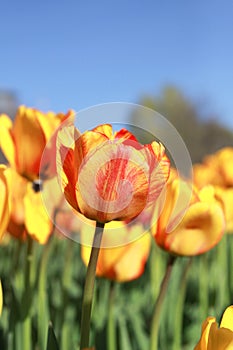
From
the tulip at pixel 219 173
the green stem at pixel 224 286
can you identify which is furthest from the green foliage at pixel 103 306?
the tulip at pixel 219 173

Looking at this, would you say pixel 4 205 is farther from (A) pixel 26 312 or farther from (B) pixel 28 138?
(B) pixel 28 138

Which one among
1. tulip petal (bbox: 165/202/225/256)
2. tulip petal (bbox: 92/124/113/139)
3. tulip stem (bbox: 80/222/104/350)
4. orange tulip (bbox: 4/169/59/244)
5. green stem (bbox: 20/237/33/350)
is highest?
tulip petal (bbox: 92/124/113/139)

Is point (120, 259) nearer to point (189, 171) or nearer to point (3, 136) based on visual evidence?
point (3, 136)

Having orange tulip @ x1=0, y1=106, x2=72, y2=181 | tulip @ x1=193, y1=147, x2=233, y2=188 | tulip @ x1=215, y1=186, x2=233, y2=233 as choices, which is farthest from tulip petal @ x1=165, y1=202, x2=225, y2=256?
tulip @ x1=193, y1=147, x2=233, y2=188

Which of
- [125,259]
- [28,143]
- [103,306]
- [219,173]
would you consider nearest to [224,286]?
[103,306]

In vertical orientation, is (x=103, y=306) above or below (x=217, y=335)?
below

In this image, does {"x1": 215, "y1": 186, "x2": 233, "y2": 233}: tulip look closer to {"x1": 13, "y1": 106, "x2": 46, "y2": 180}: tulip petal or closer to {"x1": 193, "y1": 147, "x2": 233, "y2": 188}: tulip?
{"x1": 13, "y1": 106, "x2": 46, "y2": 180}: tulip petal

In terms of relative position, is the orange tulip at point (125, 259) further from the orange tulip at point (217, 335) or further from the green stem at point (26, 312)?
the orange tulip at point (217, 335)
